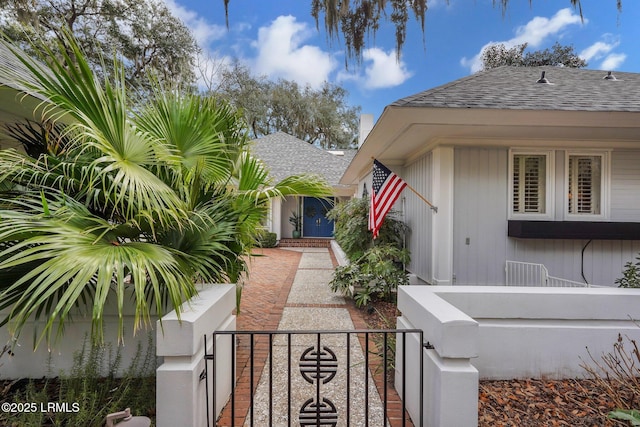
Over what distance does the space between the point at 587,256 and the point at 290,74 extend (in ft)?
74.4

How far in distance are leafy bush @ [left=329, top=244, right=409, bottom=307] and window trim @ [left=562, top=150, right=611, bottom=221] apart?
110 inches

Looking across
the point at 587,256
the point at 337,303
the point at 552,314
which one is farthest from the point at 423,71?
the point at 552,314

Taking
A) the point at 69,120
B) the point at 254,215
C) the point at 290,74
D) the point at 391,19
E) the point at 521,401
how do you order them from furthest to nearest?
the point at 290,74 → the point at 391,19 → the point at 69,120 → the point at 254,215 → the point at 521,401

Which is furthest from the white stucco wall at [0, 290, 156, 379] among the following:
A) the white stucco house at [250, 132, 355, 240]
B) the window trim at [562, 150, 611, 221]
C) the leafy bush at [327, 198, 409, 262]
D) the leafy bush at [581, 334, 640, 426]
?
the white stucco house at [250, 132, 355, 240]

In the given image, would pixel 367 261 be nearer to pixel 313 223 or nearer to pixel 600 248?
pixel 600 248

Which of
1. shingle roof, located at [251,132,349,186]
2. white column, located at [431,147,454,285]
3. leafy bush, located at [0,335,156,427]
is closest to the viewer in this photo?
leafy bush, located at [0,335,156,427]

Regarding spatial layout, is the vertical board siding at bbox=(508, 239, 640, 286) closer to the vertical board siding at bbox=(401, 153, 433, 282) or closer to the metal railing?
the metal railing

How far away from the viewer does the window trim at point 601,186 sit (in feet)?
16.0

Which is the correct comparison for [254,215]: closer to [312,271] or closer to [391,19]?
[391,19]

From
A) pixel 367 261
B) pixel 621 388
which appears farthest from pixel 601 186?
pixel 367 261

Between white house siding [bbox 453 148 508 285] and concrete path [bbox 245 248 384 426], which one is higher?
white house siding [bbox 453 148 508 285]

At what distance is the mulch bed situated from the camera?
225 cm

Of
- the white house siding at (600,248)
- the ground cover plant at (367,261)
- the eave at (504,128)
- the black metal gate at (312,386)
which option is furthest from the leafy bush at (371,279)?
the eave at (504,128)

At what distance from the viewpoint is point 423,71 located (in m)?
12.3
